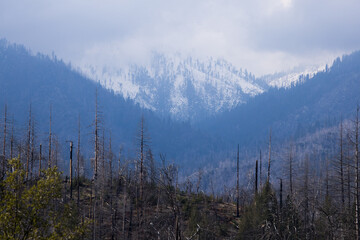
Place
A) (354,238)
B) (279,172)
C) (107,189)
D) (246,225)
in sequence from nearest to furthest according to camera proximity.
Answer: (354,238) → (246,225) → (107,189) → (279,172)

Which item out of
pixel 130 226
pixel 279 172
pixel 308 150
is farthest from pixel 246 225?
pixel 308 150

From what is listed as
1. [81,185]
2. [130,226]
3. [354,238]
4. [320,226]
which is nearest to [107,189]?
[81,185]

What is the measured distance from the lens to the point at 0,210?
13.3m

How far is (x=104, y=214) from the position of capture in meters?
43.7

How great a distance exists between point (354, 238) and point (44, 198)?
71.1ft

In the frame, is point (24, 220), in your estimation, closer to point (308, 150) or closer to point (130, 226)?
point (130, 226)

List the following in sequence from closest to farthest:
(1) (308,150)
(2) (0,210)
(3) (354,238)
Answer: (2) (0,210) < (3) (354,238) < (1) (308,150)

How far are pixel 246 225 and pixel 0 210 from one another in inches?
924

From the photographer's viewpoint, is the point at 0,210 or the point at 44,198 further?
the point at 44,198

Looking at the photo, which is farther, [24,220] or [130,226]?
[130,226]

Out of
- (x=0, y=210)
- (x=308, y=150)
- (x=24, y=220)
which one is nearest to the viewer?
(x=0, y=210)

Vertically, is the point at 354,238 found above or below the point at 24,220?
below

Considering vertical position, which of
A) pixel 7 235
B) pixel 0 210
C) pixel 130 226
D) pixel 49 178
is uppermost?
pixel 49 178

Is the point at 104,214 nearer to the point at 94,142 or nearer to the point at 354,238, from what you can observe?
the point at 94,142
